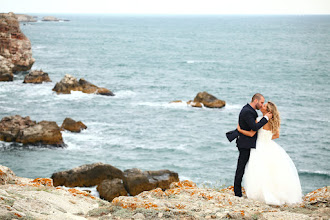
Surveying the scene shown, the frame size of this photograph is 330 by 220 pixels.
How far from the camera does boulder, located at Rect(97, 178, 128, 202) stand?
22.7 metres

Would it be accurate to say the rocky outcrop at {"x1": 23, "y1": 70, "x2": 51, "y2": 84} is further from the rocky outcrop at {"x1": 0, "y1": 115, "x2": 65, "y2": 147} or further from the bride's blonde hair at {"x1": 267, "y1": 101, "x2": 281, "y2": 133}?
the bride's blonde hair at {"x1": 267, "y1": 101, "x2": 281, "y2": 133}

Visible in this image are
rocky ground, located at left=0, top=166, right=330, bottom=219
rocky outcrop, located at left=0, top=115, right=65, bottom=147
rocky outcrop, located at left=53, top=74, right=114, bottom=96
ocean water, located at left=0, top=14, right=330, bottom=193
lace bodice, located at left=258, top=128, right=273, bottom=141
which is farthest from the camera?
rocky outcrop, located at left=53, top=74, right=114, bottom=96

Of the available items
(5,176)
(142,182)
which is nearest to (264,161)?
(5,176)

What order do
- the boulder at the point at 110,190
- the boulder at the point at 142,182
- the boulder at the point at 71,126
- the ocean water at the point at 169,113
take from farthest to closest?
the boulder at the point at 71,126, the ocean water at the point at 169,113, the boulder at the point at 142,182, the boulder at the point at 110,190

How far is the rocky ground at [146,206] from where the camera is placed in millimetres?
6703

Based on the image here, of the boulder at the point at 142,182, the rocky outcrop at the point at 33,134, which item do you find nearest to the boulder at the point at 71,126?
the rocky outcrop at the point at 33,134

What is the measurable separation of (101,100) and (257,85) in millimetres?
28400

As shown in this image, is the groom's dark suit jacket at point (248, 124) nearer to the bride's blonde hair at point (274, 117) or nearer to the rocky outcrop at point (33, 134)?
the bride's blonde hair at point (274, 117)

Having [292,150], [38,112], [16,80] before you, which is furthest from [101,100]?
[292,150]

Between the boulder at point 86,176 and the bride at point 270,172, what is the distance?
16.8 meters

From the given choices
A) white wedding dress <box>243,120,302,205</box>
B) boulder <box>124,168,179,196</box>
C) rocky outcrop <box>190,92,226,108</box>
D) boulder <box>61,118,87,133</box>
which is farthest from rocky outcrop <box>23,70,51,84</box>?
white wedding dress <box>243,120,302,205</box>

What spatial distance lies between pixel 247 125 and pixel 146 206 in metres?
2.99

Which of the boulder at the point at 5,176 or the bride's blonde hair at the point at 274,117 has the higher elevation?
the bride's blonde hair at the point at 274,117

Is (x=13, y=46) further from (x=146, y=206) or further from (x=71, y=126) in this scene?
(x=146, y=206)
